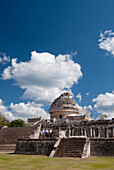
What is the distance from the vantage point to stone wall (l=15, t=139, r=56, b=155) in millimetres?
23053

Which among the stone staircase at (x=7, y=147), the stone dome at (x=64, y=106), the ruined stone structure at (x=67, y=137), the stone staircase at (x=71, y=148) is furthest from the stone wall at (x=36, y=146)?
the stone dome at (x=64, y=106)

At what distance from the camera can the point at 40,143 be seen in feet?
78.2

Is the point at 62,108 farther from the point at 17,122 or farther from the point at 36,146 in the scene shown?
the point at 36,146

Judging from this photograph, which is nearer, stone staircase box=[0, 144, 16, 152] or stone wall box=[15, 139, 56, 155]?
stone wall box=[15, 139, 56, 155]

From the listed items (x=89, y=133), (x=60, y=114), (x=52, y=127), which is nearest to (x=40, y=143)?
(x=89, y=133)

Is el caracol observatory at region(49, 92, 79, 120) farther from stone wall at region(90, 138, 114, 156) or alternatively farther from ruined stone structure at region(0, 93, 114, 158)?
stone wall at region(90, 138, 114, 156)

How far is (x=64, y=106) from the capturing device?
4959cm

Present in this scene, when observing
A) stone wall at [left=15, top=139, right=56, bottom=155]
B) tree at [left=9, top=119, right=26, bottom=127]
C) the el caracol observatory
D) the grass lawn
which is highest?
the el caracol observatory

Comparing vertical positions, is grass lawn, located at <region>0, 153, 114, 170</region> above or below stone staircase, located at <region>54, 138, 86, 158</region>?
below

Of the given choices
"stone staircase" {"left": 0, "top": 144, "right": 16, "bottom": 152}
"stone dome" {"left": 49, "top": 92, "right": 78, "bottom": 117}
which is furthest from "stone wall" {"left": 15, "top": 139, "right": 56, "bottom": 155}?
"stone dome" {"left": 49, "top": 92, "right": 78, "bottom": 117}

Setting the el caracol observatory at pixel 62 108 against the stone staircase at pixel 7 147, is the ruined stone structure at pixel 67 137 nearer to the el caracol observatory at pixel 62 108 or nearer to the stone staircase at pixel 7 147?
the el caracol observatory at pixel 62 108

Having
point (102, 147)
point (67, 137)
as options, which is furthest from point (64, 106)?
point (102, 147)

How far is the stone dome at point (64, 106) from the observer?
49375 millimetres

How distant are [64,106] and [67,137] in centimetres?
2551
